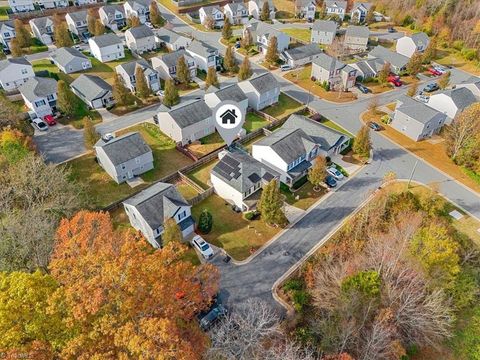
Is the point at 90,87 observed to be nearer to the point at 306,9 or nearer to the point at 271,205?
the point at 271,205

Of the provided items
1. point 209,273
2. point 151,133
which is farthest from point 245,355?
point 151,133

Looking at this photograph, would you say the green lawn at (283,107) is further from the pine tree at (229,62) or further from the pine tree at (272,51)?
the pine tree at (272,51)

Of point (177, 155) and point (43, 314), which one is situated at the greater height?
point (43, 314)

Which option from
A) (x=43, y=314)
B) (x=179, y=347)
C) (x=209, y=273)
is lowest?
(x=209, y=273)

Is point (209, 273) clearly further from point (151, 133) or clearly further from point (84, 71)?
point (84, 71)

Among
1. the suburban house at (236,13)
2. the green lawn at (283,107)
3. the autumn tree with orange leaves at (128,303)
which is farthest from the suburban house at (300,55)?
the autumn tree with orange leaves at (128,303)

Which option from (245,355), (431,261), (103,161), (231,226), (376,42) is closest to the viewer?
(245,355)

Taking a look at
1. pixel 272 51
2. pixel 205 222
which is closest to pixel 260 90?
pixel 272 51
